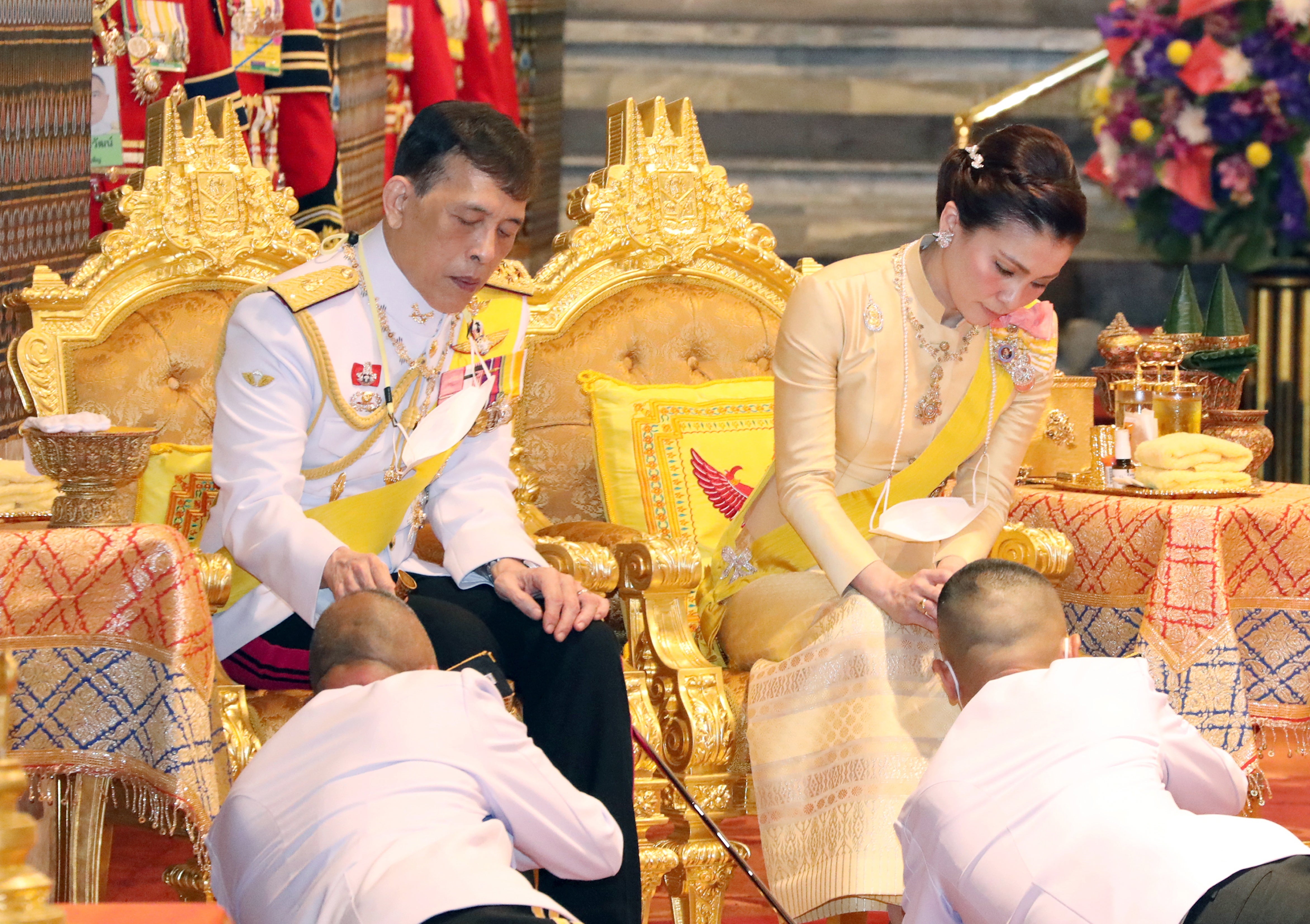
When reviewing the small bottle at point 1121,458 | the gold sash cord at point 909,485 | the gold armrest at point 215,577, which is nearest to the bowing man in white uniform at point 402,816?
the gold armrest at point 215,577

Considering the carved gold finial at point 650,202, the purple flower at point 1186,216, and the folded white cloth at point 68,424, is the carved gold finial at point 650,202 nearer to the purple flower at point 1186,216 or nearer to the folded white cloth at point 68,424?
the folded white cloth at point 68,424

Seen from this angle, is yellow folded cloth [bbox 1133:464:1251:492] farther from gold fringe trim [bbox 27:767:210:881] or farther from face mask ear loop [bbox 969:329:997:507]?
gold fringe trim [bbox 27:767:210:881]

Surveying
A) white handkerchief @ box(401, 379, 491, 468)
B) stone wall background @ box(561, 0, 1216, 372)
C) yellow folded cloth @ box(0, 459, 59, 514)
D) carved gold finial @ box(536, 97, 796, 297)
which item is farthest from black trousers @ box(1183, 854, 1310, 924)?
stone wall background @ box(561, 0, 1216, 372)

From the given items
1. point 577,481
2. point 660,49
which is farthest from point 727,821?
point 660,49

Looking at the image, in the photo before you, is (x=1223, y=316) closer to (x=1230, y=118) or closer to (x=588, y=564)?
(x=588, y=564)

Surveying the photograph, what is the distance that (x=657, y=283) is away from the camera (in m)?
3.19

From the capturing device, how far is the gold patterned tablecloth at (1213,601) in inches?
94.8

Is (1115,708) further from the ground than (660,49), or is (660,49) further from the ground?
(660,49)

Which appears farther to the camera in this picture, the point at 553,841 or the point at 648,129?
the point at 648,129

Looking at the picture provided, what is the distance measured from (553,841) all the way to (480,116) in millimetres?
1129

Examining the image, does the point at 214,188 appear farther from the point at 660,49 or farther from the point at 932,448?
the point at 660,49

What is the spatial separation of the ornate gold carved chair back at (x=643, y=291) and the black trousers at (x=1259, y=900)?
1772 mm

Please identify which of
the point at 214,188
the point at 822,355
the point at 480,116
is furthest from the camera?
the point at 214,188

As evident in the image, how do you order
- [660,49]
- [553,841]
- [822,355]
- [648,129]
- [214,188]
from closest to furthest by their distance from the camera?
[553,841]
[822,355]
[214,188]
[648,129]
[660,49]
